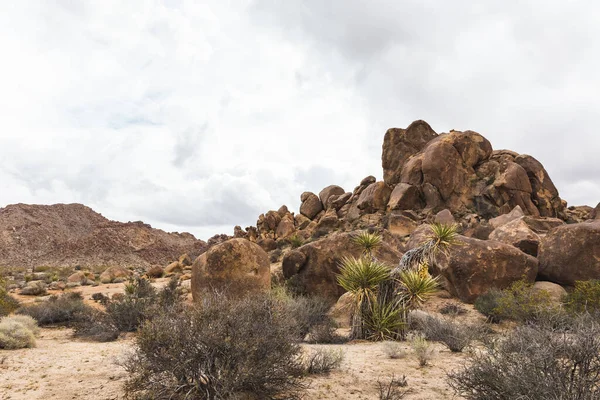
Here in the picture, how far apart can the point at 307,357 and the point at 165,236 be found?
76128 mm

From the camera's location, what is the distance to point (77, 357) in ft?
27.9

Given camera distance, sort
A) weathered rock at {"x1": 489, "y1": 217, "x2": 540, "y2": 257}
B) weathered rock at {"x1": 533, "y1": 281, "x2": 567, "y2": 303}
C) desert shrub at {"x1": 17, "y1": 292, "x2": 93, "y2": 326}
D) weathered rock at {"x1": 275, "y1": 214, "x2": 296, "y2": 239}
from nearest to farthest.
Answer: desert shrub at {"x1": 17, "y1": 292, "x2": 93, "y2": 326}
weathered rock at {"x1": 533, "y1": 281, "x2": 567, "y2": 303}
weathered rock at {"x1": 489, "y1": 217, "x2": 540, "y2": 257}
weathered rock at {"x1": 275, "y1": 214, "x2": 296, "y2": 239}

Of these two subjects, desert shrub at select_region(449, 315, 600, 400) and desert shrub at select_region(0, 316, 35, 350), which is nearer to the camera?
desert shrub at select_region(449, 315, 600, 400)

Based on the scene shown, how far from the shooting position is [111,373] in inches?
278

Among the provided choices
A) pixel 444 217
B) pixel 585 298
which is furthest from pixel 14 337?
pixel 444 217

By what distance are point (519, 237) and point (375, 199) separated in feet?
72.3

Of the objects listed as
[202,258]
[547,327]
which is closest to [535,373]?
[547,327]

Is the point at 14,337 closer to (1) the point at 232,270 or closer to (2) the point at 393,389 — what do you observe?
(1) the point at 232,270

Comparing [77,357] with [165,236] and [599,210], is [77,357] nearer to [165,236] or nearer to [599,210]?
[599,210]

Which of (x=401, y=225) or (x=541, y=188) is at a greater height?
(x=541, y=188)

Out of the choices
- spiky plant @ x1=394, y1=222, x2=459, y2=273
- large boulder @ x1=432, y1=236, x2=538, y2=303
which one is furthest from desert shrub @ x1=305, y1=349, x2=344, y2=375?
Answer: large boulder @ x1=432, y1=236, x2=538, y2=303

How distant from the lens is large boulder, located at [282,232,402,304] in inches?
676

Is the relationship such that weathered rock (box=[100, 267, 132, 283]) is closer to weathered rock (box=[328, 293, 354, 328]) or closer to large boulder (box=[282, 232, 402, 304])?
large boulder (box=[282, 232, 402, 304])

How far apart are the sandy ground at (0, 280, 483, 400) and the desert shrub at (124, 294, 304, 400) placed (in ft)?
3.25
